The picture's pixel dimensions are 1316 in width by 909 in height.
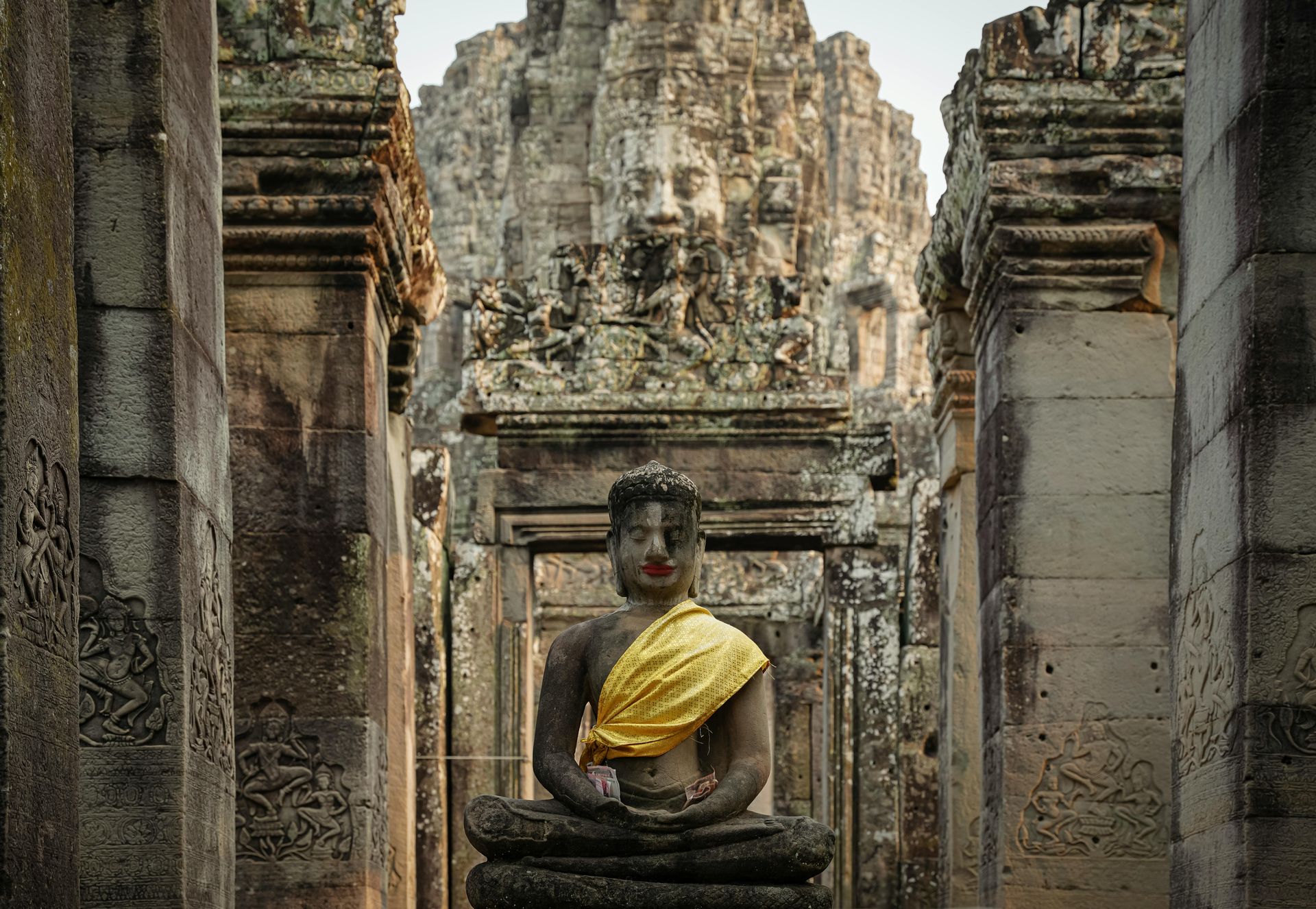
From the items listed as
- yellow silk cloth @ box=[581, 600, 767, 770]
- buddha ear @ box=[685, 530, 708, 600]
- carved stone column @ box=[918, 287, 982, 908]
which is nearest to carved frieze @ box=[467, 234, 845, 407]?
carved stone column @ box=[918, 287, 982, 908]

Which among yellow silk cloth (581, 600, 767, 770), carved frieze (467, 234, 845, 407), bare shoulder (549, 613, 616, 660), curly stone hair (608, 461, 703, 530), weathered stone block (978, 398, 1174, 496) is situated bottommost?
yellow silk cloth (581, 600, 767, 770)

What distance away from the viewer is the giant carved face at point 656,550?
6980mm

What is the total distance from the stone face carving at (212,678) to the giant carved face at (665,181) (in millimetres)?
18451

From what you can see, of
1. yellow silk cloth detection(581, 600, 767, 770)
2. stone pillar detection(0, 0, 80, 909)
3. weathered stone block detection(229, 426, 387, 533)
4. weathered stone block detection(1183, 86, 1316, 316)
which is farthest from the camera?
weathered stone block detection(229, 426, 387, 533)

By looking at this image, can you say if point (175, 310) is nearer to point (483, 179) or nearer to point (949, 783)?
point (949, 783)

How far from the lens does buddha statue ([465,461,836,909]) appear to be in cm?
643

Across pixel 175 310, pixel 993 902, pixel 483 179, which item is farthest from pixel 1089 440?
pixel 483 179

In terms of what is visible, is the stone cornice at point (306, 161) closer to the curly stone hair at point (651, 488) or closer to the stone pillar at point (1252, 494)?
the curly stone hair at point (651, 488)

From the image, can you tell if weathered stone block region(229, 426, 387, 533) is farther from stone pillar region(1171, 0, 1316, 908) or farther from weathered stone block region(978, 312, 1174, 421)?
stone pillar region(1171, 0, 1316, 908)

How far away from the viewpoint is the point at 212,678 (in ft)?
20.9

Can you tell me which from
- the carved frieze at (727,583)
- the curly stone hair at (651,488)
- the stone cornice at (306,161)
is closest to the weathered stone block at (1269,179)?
the curly stone hair at (651,488)

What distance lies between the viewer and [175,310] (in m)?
6.10

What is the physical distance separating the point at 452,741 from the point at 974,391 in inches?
170

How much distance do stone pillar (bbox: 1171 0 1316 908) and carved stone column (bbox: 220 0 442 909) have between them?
3798mm
